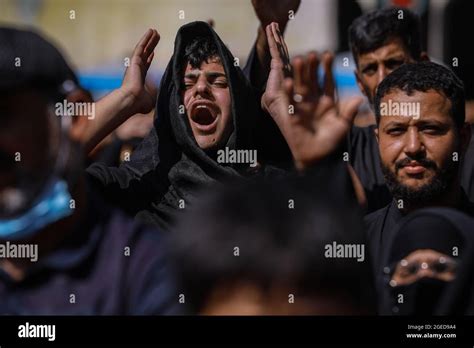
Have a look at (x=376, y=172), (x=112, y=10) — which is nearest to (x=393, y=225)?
(x=376, y=172)

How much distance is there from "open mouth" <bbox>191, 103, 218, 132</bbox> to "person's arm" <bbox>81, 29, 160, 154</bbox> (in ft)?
0.58

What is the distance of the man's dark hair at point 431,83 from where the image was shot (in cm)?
353

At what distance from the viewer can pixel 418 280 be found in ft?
10.6

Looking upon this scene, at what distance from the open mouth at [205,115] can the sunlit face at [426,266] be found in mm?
776

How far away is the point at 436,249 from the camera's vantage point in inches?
125

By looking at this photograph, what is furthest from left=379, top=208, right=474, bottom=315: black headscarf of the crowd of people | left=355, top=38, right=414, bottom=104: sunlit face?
left=355, top=38, right=414, bottom=104: sunlit face

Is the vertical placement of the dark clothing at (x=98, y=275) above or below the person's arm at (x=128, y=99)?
below

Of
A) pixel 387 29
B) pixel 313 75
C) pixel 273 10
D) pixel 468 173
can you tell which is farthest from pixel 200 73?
pixel 468 173

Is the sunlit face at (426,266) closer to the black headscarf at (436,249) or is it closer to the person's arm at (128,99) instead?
the black headscarf at (436,249)

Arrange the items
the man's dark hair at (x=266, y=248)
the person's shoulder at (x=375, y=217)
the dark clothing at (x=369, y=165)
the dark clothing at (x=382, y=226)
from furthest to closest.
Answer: the dark clothing at (x=369, y=165) < the person's shoulder at (x=375, y=217) < the dark clothing at (x=382, y=226) < the man's dark hair at (x=266, y=248)

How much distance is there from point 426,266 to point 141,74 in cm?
116

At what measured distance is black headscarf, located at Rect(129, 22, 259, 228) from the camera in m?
3.50

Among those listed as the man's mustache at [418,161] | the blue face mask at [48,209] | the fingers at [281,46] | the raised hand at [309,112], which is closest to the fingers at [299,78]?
the raised hand at [309,112]

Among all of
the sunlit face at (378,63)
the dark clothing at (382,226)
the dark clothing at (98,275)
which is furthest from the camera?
the sunlit face at (378,63)
